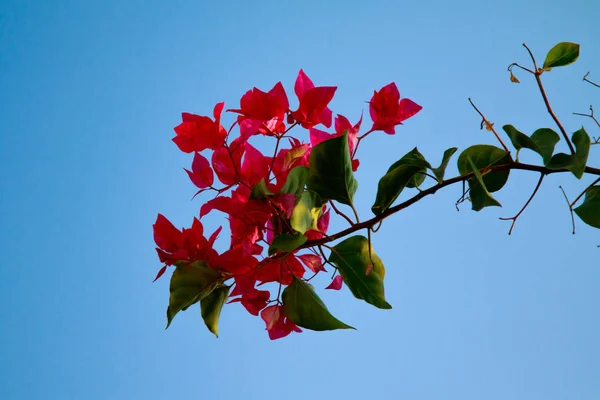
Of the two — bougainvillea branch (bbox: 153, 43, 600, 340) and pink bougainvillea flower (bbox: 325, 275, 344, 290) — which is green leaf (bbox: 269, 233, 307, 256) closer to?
bougainvillea branch (bbox: 153, 43, 600, 340)

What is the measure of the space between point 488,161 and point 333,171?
0.11 m

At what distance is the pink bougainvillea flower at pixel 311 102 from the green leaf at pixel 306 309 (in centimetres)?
12

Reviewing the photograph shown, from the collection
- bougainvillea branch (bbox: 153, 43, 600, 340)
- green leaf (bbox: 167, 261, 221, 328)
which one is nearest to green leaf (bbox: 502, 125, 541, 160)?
bougainvillea branch (bbox: 153, 43, 600, 340)

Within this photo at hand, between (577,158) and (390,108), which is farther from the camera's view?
(390,108)

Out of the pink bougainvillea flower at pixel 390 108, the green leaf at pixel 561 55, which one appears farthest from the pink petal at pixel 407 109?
the green leaf at pixel 561 55

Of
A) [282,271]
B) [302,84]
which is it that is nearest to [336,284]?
[282,271]

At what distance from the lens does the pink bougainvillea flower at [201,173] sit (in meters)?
0.48

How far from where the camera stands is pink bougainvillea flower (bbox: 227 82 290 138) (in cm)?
45

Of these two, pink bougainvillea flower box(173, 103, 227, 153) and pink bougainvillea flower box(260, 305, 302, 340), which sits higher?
pink bougainvillea flower box(173, 103, 227, 153)

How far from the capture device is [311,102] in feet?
1.54

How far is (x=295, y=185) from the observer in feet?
1.34

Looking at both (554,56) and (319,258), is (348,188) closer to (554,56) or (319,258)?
(319,258)

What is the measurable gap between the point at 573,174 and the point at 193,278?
0.83 ft

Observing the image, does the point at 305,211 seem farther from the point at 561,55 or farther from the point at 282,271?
the point at 561,55
